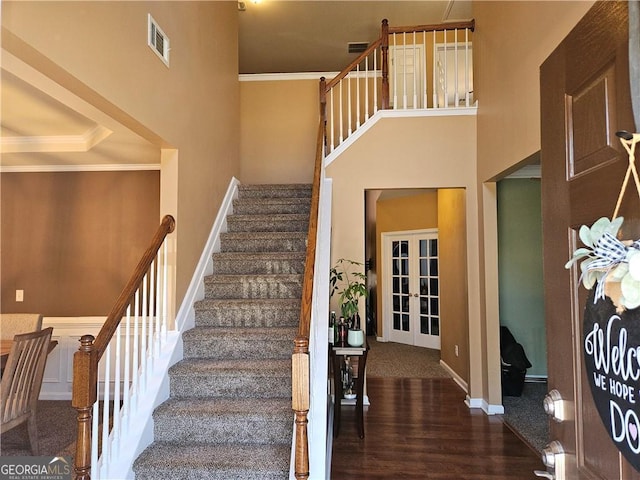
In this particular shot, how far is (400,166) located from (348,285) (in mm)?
1451

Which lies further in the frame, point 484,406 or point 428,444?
point 484,406

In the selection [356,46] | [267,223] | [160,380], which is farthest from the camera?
[356,46]

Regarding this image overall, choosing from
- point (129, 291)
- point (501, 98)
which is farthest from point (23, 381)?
point (501, 98)

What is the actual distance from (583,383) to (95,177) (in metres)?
4.39

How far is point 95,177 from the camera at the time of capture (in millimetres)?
3959

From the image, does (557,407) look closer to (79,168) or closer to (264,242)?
(264,242)

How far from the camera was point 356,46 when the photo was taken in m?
6.12

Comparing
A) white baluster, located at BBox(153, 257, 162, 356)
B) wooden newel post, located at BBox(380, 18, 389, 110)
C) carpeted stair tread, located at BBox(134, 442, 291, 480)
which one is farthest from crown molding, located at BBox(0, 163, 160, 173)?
carpeted stair tread, located at BBox(134, 442, 291, 480)

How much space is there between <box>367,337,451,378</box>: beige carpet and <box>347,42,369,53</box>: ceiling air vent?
15.8ft

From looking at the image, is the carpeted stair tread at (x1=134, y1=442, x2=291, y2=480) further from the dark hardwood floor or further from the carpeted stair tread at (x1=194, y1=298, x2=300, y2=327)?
the carpeted stair tread at (x1=194, y1=298, x2=300, y2=327)

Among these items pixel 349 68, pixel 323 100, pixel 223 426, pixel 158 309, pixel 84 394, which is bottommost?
pixel 223 426

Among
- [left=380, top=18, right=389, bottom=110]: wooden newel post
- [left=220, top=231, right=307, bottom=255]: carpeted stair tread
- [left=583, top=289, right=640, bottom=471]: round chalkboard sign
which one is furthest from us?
[left=380, top=18, right=389, bottom=110]: wooden newel post

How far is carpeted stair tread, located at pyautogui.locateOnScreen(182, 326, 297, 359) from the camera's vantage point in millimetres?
2783

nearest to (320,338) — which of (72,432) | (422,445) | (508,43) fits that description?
(422,445)
